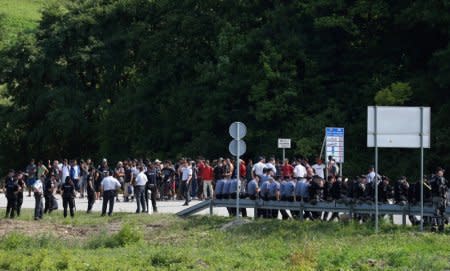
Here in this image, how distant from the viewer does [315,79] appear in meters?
56.7

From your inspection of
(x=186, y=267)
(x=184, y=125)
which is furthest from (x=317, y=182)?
(x=184, y=125)

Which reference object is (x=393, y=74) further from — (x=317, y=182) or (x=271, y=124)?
(x=317, y=182)

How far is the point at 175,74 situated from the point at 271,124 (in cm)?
981

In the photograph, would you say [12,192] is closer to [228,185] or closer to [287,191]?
[228,185]

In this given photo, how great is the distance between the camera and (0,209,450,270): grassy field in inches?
963

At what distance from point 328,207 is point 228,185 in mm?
5517

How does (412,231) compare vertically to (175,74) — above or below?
below

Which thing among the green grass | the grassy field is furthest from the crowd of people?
the green grass

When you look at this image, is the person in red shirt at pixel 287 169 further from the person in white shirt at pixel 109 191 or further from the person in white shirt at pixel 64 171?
the person in white shirt at pixel 64 171

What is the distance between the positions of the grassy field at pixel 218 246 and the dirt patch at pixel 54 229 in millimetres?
34

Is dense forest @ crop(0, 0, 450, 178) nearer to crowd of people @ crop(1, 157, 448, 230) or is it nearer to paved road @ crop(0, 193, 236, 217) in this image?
crowd of people @ crop(1, 157, 448, 230)

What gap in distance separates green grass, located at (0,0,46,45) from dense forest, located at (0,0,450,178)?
3828cm

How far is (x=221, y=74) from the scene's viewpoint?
5891cm

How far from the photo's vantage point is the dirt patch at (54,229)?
116 ft
